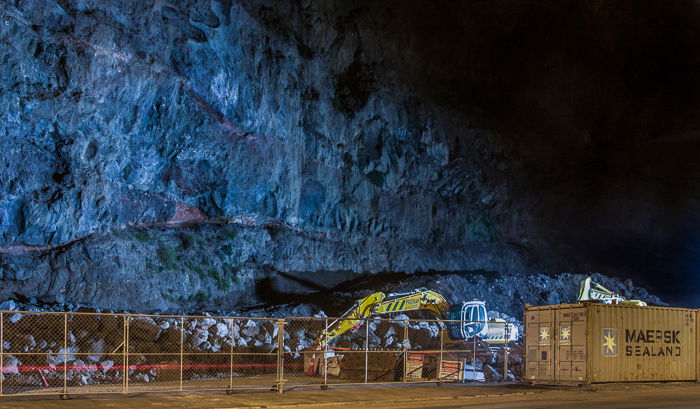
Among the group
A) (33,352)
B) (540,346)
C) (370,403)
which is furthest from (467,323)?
(33,352)

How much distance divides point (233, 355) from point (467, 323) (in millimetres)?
8044

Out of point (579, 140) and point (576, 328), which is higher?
point (579, 140)

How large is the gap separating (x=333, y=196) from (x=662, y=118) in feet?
102

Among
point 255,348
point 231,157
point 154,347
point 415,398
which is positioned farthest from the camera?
point 231,157

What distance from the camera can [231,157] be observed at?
3612 centimetres

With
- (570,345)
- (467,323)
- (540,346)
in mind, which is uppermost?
(467,323)

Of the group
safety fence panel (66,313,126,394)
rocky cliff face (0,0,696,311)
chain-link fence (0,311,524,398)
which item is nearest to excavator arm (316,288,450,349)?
chain-link fence (0,311,524,398)

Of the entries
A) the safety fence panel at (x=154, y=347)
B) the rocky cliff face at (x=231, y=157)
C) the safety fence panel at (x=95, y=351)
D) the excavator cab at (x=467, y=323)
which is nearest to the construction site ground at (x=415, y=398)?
the safety fence panel at (x=95, y=351)

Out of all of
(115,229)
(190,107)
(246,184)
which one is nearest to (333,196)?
(246,184)

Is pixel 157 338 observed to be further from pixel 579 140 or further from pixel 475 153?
pixel 579 140

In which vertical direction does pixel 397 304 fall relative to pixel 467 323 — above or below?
above

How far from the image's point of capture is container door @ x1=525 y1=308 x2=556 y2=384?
67.1ft

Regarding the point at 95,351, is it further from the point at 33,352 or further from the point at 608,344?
the point at 608,344

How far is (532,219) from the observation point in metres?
52.1
